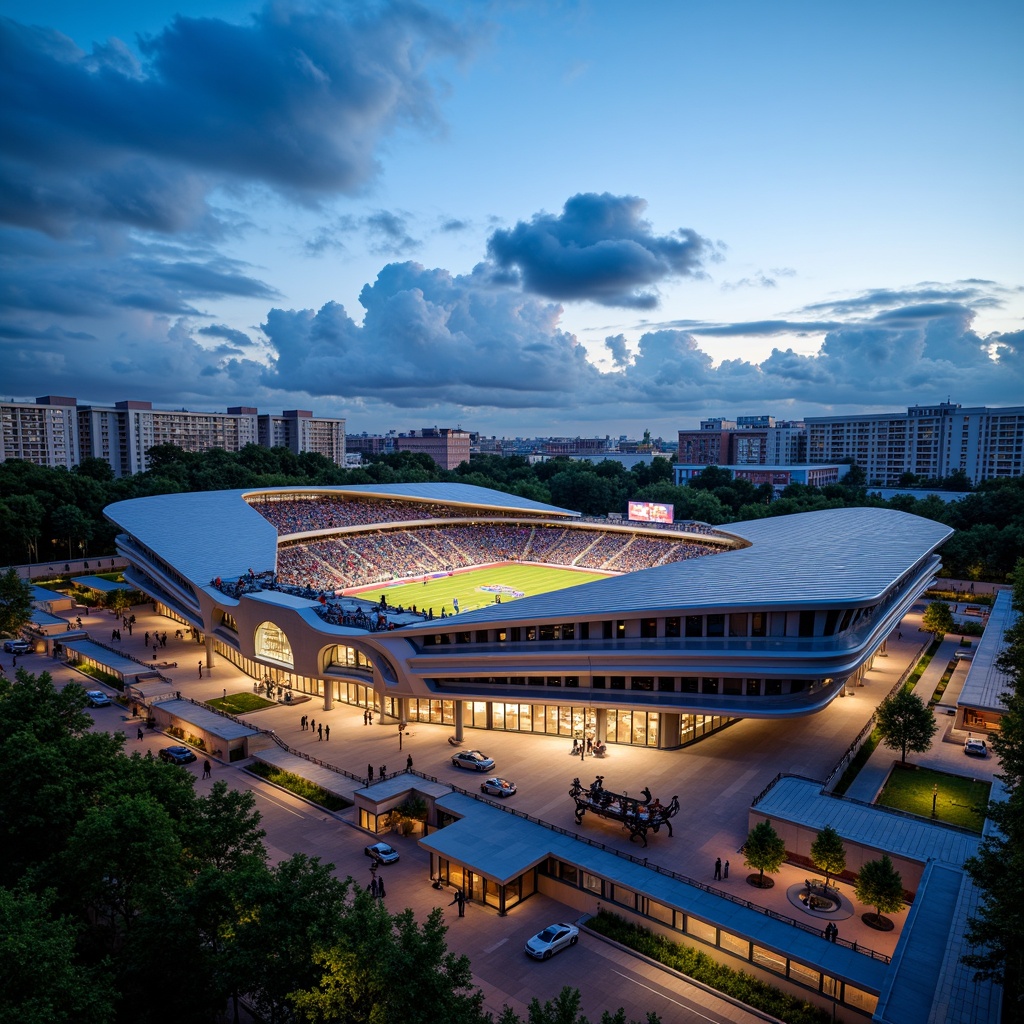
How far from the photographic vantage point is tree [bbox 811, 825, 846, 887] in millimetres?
24672

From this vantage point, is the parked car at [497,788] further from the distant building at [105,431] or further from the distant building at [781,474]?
the distant building at [105,431]

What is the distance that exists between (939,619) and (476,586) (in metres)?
45.4

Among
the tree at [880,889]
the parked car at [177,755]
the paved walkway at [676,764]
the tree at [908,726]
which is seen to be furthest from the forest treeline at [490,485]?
the tree at [880,889]

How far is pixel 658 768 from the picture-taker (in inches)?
1362

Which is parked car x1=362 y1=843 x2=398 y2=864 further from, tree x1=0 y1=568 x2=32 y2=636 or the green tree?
tree x1=0 y1=568 x2=32 y2=636

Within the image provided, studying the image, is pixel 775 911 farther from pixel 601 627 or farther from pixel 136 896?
pixel 136 896

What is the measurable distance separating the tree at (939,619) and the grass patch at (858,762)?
80.5 ft

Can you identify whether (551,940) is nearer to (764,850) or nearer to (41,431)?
(764,850)

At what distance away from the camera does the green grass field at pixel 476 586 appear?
2665 inches

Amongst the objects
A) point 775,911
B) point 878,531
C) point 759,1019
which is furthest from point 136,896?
point 878,531

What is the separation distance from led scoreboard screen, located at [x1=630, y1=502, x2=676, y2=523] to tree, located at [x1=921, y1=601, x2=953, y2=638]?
2900cm

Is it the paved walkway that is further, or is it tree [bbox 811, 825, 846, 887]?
the paved walkway

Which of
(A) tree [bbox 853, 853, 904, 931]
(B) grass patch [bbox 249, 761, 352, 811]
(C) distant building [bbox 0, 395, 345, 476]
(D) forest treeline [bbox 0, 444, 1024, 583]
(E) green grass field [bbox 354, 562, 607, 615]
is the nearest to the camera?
(A) tree [bbox 853, 853, 904, 931]

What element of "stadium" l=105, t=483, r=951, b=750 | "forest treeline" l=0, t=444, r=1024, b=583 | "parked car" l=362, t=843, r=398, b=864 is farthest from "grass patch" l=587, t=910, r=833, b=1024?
"forest treeline" l=0, t=444, r=1024, b=583
